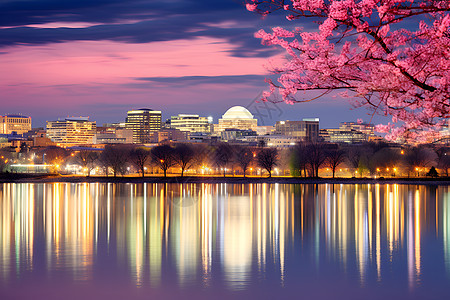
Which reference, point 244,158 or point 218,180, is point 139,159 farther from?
point 244,158

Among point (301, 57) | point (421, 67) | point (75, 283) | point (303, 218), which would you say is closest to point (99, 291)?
point (75, 283)

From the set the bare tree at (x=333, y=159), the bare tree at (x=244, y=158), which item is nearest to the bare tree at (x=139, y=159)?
the bare tree at (x=244, y=158)

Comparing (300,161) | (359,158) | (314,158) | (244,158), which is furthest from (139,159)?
(359,158)

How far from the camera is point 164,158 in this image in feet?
376

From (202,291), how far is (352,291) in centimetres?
496

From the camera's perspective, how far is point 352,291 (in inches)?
854

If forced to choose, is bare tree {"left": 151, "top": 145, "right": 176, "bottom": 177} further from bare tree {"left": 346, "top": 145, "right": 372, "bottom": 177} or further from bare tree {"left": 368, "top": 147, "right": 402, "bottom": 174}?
bare tree {"left": 368, "top": 147, "right": 402, "bottom": 174}

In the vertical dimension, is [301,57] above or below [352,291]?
above

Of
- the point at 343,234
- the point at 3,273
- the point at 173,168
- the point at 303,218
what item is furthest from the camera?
the point at 173,168

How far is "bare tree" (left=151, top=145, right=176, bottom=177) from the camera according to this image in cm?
11450

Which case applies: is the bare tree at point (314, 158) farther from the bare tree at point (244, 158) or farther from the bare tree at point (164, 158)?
the bare tree at point (164, 158)

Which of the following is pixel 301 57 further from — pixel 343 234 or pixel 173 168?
pixel 173 168

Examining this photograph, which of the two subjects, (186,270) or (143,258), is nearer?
(186,270)

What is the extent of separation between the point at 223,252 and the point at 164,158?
85395 millimetres
